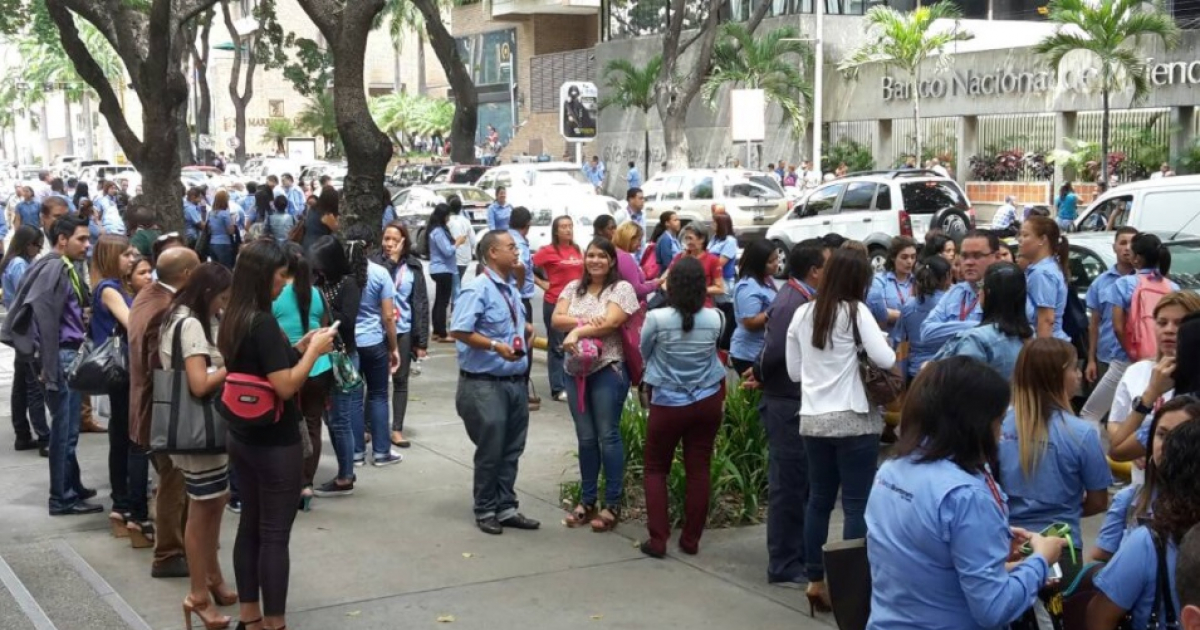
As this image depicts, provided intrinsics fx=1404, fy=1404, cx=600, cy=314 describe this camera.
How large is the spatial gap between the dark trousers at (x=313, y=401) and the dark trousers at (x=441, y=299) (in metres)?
7.09

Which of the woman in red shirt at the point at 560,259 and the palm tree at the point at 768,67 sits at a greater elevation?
the palm tree at the point at 768,67

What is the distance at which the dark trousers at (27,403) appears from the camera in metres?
10.2

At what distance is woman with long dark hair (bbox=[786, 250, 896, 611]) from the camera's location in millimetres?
6359

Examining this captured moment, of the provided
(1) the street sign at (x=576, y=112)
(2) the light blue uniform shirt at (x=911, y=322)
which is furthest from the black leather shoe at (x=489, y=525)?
(1) the street sign at (x=576, y=112)

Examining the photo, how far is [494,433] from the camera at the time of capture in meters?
8.20

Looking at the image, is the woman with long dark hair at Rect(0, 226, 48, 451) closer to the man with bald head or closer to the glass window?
the man with bald head

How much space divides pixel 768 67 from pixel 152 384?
32290mm

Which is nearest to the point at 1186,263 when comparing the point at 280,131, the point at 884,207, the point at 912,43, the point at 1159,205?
the point at 1159,205

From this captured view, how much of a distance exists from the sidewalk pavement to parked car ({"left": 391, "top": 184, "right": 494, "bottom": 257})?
1975 cm

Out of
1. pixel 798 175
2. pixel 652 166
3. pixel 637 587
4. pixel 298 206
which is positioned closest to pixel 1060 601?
pixel 637 587

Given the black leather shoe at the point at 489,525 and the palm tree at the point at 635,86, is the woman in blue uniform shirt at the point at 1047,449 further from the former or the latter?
the palm tree at the point at 635,86

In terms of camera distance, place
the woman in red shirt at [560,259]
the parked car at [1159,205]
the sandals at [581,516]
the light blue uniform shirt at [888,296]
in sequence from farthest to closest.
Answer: the parked car at [1159,205], the woman in red shirt at [560,259], the light blue uniform shirt at [888,296], the sandals at [581,516]

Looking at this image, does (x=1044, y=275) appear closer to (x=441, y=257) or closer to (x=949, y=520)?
(x=949, y=520)

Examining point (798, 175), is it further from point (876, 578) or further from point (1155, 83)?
Answer: point (876, 578)
